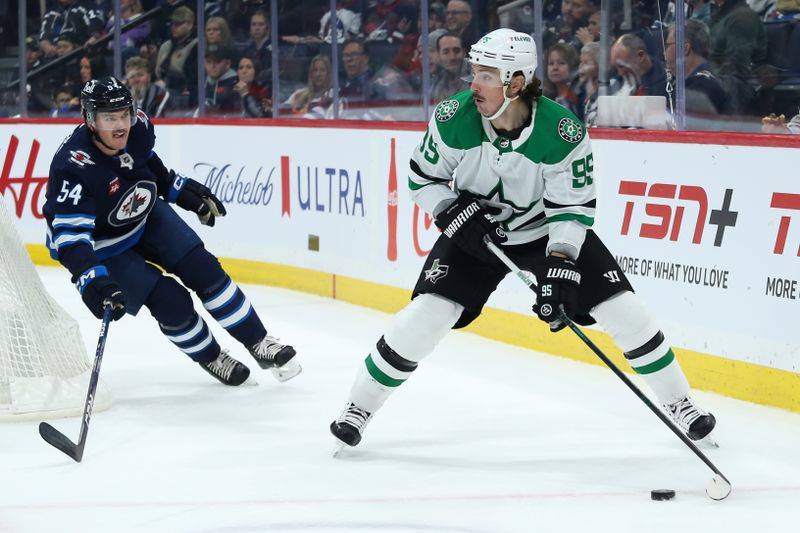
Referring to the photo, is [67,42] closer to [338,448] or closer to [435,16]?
[435,16]

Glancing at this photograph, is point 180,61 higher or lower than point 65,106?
higher

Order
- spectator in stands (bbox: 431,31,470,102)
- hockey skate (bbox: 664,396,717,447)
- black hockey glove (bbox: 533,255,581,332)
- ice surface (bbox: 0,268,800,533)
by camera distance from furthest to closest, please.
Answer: spectator in stands (bbox: 431,31,470,102), hockey skate (bbox: 664,396,717,447), black hockey glove (bbox: 533,255,581,332), ice surface (bbox: 0,268,800,533)

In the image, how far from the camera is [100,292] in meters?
3.87

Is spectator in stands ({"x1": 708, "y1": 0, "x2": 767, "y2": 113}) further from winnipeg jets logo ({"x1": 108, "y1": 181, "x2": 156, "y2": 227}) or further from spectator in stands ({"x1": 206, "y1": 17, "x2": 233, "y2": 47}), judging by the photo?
spectator in stands ({"x1": 206, "y1": 17, "x2": 233, "y2": 47})

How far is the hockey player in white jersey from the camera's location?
10.8 feet

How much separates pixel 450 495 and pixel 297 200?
3739 millimetres

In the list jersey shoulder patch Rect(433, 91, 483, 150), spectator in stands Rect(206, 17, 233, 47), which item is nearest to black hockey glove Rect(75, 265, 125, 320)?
jersey shoulder patch Rect(433, 91, 483, 150)

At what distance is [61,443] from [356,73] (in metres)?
3.55

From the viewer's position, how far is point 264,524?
2.94 metres

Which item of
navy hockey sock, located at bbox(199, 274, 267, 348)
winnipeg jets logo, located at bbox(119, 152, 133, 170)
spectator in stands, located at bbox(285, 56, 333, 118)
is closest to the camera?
winnipeg jets logo, located at bbox(119, 152, 133, 170)

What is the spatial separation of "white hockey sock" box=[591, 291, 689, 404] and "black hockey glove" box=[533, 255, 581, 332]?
0.50ft

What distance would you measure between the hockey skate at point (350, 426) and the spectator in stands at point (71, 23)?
500 centimetres

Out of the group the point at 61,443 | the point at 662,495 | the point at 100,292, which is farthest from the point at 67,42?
the point at 662,495

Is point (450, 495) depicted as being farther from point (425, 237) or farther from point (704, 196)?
point (425, 237)
